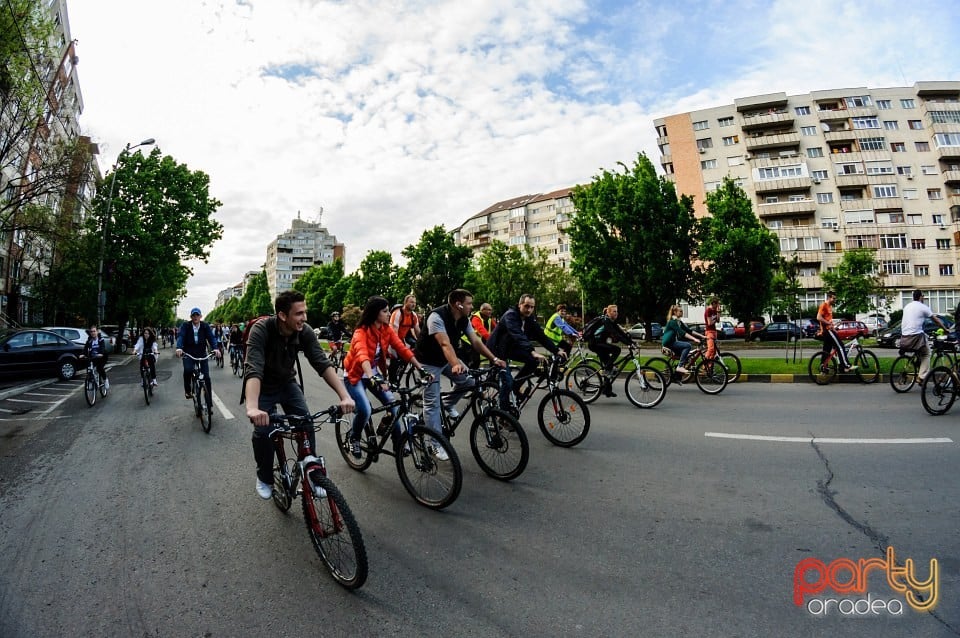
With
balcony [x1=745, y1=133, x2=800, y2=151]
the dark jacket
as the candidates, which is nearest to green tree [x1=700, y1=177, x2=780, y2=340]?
the dark jacket

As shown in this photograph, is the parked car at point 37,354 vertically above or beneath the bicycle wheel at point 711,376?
above

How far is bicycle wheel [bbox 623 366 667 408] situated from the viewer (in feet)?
27.9

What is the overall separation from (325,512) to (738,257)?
3391 cm

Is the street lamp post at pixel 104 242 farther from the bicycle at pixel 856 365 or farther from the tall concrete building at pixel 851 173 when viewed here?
the tall concrete building at pixel 851 173

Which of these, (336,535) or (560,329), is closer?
(336,535)

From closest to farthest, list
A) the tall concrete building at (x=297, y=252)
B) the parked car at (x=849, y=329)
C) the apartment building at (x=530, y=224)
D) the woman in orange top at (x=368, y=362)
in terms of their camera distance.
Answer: the woman in orange top at (x=368, y=362) → the parked car at (x=849, y=329) → the apartment building at (x=530, y=224) → the tall concrete building at (x=297, y=252)

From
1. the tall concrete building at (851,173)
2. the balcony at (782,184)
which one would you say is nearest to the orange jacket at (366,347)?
the tall concrete building at (851,173)

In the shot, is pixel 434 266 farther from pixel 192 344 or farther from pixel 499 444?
pixel 499 444

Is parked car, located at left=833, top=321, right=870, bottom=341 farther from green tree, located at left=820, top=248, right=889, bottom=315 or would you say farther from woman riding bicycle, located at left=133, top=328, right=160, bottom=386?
woman riding bicycle, located at left=133, top=328, right=160, bottom=386

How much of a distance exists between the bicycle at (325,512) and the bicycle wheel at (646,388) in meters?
6.36

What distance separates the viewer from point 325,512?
3.07m

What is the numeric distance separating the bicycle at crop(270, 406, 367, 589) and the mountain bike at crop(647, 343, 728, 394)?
779 centimetres

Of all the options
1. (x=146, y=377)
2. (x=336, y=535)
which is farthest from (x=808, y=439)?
(x=146, y=377)

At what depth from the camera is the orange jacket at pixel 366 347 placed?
209 inches
